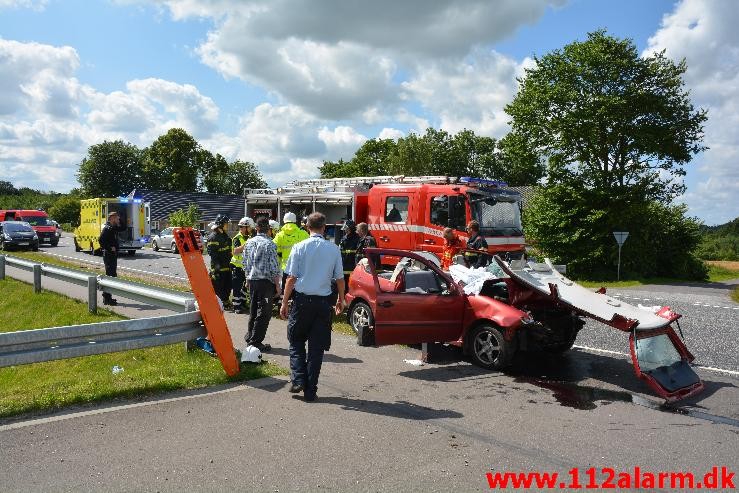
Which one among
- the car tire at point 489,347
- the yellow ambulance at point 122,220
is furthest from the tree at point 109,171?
the car tire at point 489,347

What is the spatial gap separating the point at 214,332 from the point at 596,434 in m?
4.00

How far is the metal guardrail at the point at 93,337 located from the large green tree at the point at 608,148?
19.6m

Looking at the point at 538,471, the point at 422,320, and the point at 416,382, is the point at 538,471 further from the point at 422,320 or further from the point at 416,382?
the point at 422,320

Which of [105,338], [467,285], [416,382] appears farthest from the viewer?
[467,285]

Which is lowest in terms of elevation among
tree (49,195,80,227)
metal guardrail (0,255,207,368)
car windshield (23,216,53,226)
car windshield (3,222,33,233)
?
metal guardrail (0,255,207,368)

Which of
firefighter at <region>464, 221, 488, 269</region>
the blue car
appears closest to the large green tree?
firefighter at <region>464, 221, 488, 269</region>

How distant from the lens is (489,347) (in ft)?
24.5

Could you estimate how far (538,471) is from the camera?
4336 mm

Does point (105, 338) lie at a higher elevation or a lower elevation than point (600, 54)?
lower

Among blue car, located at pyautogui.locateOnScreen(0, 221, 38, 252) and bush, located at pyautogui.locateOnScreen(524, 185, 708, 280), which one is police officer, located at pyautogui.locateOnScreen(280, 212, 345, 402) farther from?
blue car, located at pyautogui.locateOnScreen(0, 221, 38, 252)

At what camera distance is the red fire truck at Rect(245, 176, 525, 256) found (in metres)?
13.9

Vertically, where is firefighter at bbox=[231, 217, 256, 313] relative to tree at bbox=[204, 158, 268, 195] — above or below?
below

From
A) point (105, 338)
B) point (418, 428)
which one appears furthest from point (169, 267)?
point (418, 428)

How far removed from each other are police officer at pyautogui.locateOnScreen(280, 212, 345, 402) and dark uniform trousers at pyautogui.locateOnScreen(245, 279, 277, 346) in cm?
176
